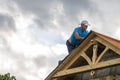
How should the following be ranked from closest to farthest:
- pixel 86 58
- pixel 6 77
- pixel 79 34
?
pixel 86 58 → pixel 79 34 → pixel 6 77

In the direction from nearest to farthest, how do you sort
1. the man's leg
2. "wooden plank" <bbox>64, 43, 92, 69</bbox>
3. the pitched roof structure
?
the pitched roof structure → "wooden plank" <bbox>64, 43, 92, 69</bbox> → the man's leg

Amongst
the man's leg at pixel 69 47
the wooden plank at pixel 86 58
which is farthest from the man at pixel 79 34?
the wooden plank at pixel 86 58

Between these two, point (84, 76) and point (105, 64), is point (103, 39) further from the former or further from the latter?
point (84, 76)

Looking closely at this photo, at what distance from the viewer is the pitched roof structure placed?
11.5 metres

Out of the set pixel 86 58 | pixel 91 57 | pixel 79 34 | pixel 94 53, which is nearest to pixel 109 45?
pixel 94 53

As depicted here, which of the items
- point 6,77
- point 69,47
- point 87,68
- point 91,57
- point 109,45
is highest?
point 6,77

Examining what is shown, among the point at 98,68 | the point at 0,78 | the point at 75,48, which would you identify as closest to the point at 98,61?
the point at 98,68

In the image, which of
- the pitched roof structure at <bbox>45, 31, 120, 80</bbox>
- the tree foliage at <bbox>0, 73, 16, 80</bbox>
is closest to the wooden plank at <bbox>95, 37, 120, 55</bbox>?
the pitched roof structure at <bbox>45, 31, 120, 80</bbox>

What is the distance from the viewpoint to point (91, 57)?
41.7ft

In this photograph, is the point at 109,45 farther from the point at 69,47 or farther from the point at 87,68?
the point at 69,47

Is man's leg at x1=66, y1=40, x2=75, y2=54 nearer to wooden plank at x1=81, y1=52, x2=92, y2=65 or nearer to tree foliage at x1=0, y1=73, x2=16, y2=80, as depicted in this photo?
wooden plank at x1=81, y1=52, x2=92, y2=65

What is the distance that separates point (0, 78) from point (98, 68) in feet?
72.3

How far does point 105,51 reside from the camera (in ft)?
38.4

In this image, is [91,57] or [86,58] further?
[91,57]
